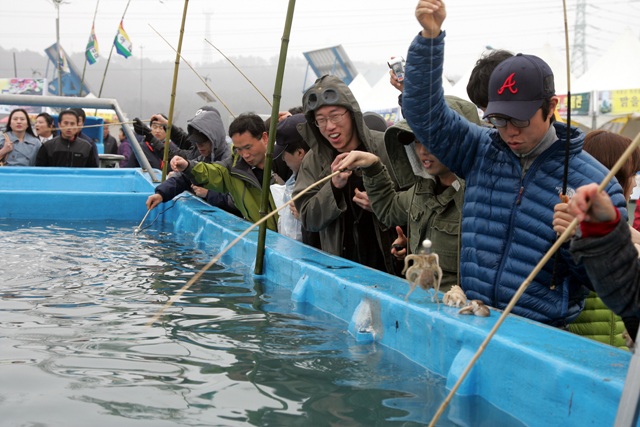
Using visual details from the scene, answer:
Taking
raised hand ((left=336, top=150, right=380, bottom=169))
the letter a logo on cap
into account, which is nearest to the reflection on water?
raised hand ((left=336, top=150, right=380, bottom=169))

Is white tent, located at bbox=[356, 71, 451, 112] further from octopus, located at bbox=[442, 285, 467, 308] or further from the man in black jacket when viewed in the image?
octopus, located at bbox=[442, 285, 467, 308]

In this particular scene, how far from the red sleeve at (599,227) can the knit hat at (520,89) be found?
85cm

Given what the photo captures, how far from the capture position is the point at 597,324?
325cm

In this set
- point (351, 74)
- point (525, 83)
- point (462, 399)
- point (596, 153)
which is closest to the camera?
point (462, 399)

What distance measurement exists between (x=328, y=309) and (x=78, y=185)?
6.77 metres

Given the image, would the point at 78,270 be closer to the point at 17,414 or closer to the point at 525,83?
the point at 17,414

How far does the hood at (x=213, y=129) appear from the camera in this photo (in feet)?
23.9

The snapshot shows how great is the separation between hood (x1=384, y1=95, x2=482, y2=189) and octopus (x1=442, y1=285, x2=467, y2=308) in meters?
0.84

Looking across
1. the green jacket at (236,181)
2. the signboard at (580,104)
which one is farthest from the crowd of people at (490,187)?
the signboard at (580,104)

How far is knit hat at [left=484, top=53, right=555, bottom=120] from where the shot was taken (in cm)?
292

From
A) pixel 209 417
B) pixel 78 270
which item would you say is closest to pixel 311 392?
pixel 209 417

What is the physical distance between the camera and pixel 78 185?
995 centimetres

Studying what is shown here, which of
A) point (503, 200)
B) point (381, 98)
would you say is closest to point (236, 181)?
point (503, 200)

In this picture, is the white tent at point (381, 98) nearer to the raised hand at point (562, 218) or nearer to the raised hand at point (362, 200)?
the raised hand at point (362, 200)
